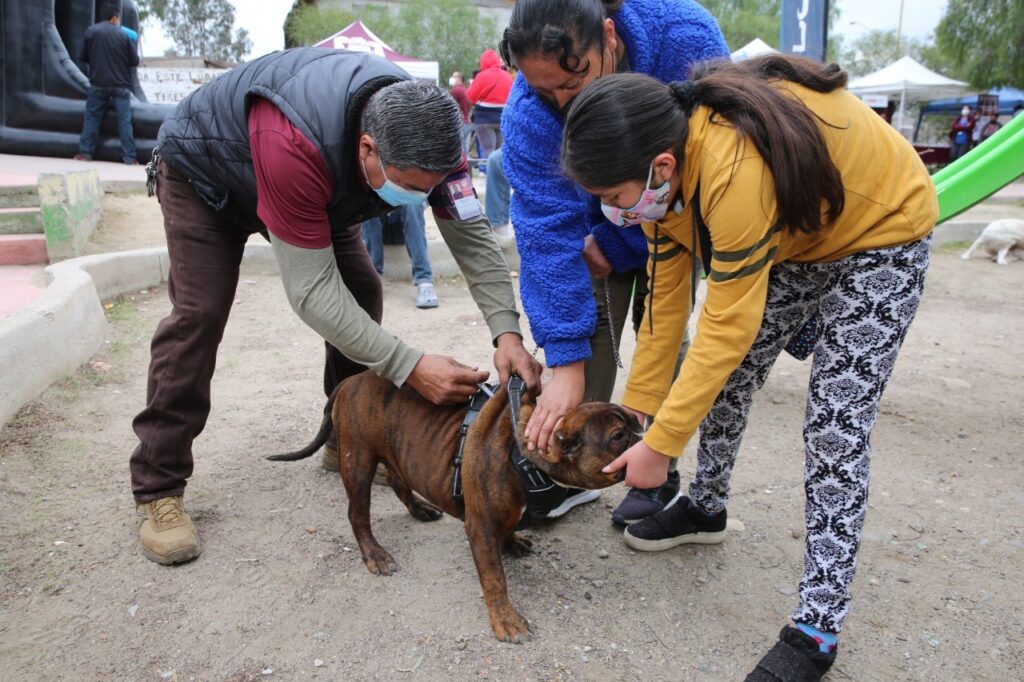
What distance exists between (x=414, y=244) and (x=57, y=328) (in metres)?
3.47

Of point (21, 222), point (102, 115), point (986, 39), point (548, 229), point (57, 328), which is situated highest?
point (986, 39)

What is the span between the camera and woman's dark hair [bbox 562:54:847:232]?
1954 mm

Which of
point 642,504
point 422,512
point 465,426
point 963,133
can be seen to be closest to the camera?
point 465,426

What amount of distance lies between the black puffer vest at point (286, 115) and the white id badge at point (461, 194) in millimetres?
258

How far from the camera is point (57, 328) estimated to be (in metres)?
4.70

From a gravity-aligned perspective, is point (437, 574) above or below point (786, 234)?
below

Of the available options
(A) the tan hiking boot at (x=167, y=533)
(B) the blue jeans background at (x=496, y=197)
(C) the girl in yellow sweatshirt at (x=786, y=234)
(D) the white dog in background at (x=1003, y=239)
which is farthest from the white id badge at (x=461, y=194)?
(D) the white dog in background at (x=1003, y=239)

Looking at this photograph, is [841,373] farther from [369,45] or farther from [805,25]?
[369,45]

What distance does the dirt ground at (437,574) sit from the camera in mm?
2623

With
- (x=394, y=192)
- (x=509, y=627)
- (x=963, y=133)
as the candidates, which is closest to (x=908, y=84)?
(x=963, y=133)

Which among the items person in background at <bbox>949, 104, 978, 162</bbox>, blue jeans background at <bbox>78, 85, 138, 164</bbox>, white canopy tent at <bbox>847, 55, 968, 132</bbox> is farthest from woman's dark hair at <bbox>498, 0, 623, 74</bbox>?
white canopy tent at <bbox>847, 55, 968, 132</bbox>

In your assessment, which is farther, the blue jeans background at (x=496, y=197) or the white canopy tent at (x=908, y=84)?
the white canopy tent at (x=908, y=84)

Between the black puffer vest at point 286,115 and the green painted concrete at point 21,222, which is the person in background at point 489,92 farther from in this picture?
the black puffer vest at point 286,115

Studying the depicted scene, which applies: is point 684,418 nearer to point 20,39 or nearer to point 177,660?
Answer: point 177,660
